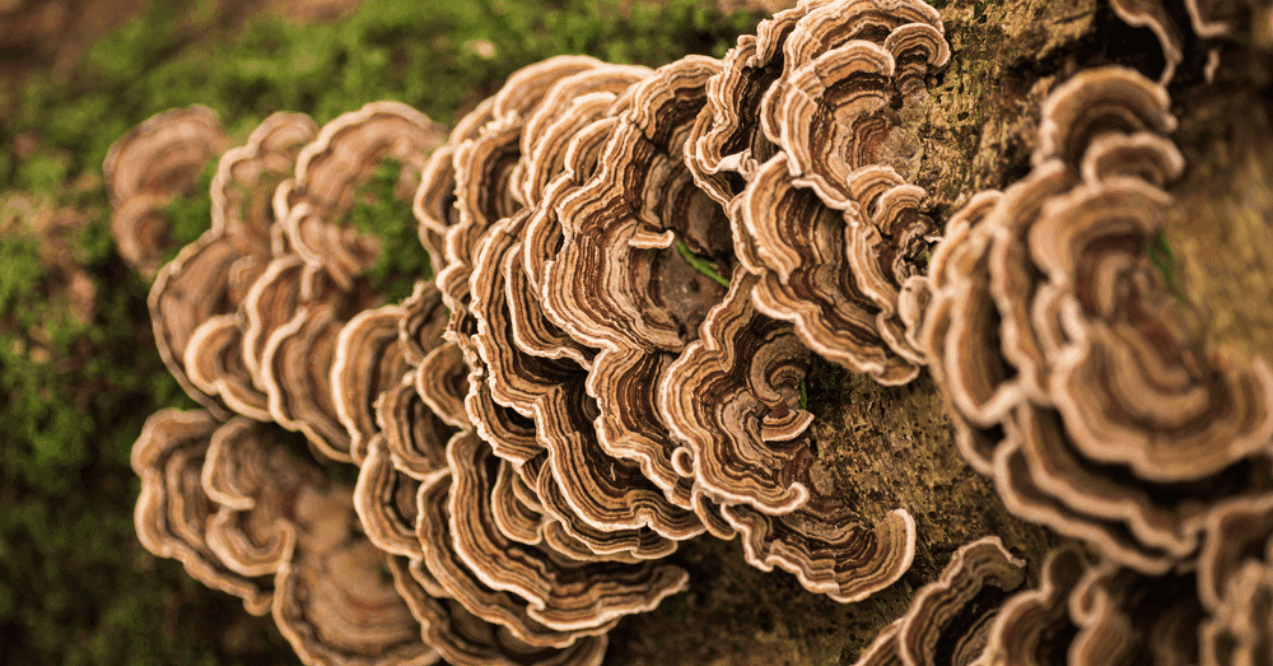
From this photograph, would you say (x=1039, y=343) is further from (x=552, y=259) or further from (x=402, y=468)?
(x=402, y=468)

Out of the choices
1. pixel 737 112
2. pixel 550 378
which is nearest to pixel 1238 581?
pixel 737 112

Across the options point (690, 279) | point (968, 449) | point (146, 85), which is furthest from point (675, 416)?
point (146, 85)

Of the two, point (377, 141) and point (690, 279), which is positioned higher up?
point (377, 141)

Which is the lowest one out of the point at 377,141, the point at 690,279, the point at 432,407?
the point at 432,407

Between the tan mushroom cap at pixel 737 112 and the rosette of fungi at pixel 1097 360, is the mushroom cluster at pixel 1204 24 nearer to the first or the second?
the rosette of fungi at pixel 1097 360

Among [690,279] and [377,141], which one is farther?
[377,141]

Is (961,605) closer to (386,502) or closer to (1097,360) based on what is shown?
(1097,360)

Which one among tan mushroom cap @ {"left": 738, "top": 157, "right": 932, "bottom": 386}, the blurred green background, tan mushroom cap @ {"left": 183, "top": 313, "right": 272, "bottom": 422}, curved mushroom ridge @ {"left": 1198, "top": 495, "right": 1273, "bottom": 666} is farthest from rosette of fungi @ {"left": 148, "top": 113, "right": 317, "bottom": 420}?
curved mushroom ridge @ {"left": 1198, "top": 495, "right": 1273, "bottom": 666}
